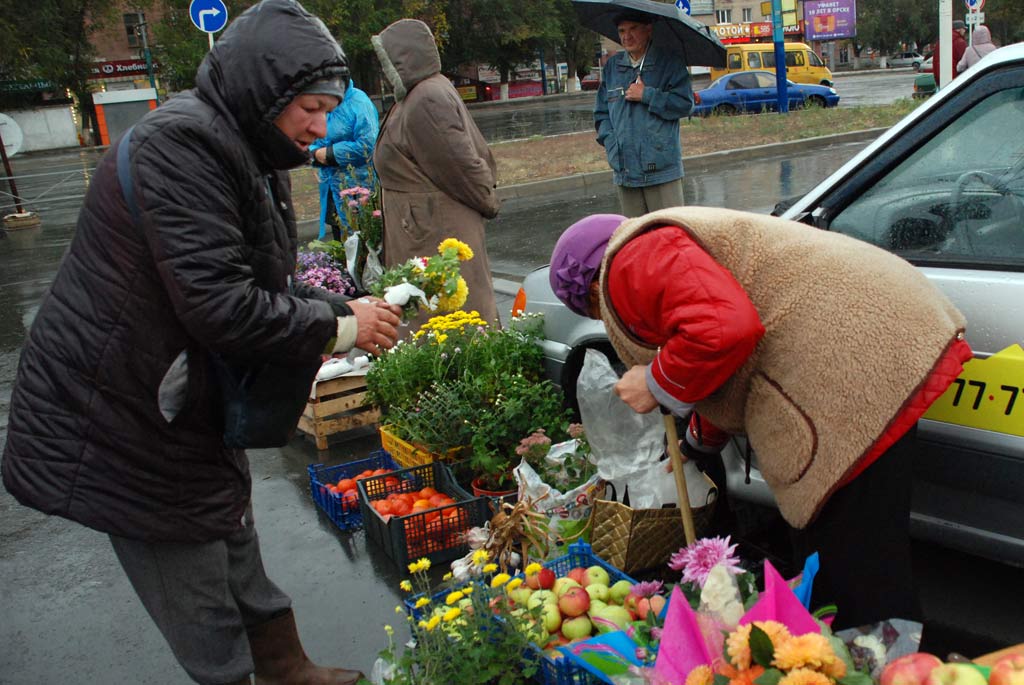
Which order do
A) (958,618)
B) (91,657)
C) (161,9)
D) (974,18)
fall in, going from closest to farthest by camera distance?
(958,618)
(91,657)
(974,18)
(161,9)

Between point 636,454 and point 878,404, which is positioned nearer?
point 878,404

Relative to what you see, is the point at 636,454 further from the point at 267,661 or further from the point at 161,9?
the point at 161,9

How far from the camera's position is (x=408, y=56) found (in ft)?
17.7

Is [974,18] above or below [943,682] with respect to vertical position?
above

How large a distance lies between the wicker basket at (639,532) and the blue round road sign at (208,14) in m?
10.5

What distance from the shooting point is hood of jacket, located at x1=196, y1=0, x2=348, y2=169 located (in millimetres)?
2188

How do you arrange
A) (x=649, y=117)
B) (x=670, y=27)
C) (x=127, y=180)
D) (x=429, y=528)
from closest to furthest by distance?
(x=127, y=180)
(x=429, y=528)
(x=670, y=27)
(x=649, y=117)

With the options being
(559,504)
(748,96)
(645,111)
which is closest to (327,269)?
(645,111)

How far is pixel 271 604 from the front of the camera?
9.27 ft

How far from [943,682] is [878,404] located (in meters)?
0.66

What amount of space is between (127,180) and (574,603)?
1.63m

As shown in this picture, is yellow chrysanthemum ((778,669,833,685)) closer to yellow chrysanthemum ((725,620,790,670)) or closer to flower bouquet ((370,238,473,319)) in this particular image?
yellow chrysanthemum ((725,620,790,670))

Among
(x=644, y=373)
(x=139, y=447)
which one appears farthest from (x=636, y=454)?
(x=139, y=447)

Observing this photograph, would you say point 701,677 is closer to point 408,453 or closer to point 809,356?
point 809,356
